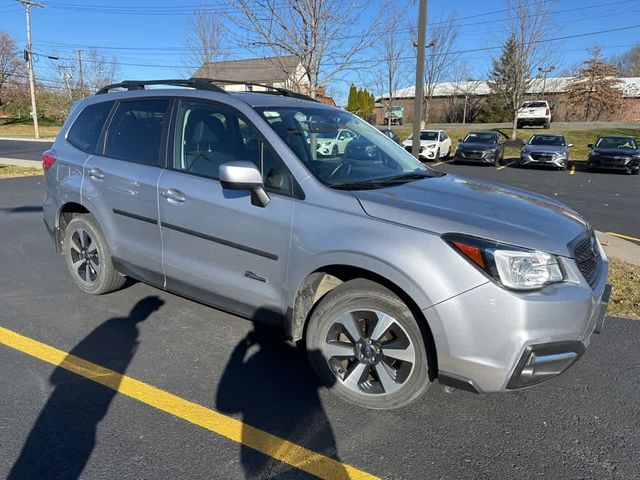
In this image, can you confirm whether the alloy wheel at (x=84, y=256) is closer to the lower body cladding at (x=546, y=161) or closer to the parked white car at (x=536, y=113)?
the lower body cladding at (x=546, y=161)

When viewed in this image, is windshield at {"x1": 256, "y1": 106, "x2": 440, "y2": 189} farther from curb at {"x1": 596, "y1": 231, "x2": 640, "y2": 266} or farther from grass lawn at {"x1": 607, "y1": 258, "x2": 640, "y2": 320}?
curb at {"x1": 596, "y1": 231, "x2": 640, "y2": 266}

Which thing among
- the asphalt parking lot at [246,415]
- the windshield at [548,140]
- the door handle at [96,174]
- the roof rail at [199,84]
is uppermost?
the roof rail at [199,84]

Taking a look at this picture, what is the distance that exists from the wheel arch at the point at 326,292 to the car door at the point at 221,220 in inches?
4.9

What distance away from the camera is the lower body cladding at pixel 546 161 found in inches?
766

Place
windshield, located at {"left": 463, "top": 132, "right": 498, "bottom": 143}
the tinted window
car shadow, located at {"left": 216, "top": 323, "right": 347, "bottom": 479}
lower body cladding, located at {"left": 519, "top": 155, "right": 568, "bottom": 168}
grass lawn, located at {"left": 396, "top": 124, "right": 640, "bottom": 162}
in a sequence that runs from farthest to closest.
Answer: grass lawn, located at {"left": 396, "top": 124, "right": 640, "bottom": 162} < windshield, located at {"left": 463, "top": 132, "right": 498, "bottom": 143} < lower body cladding, located at {"left": 519, "top": 155, "right": 568, "bottom": 168} < the tinted window < car shadow, located at {"left": 216, "top": 323, "right": 347, "bottom": 479}

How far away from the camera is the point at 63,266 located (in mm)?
5473

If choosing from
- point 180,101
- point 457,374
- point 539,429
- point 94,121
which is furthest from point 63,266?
point 539,429

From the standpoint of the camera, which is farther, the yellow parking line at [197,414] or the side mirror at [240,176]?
the side mirror at [240,176]

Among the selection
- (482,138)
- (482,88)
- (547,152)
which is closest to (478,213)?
(547,152)

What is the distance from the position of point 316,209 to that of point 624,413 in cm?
218

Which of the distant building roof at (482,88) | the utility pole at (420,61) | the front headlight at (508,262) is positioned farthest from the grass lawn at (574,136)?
the front headlight at (508,262)

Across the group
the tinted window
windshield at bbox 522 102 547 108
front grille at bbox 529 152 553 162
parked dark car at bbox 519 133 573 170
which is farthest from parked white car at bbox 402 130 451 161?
the tinted window

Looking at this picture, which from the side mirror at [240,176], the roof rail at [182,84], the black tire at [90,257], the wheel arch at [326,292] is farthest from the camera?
the black tire at [90,257]

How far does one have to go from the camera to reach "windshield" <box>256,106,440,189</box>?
315 centimetres
